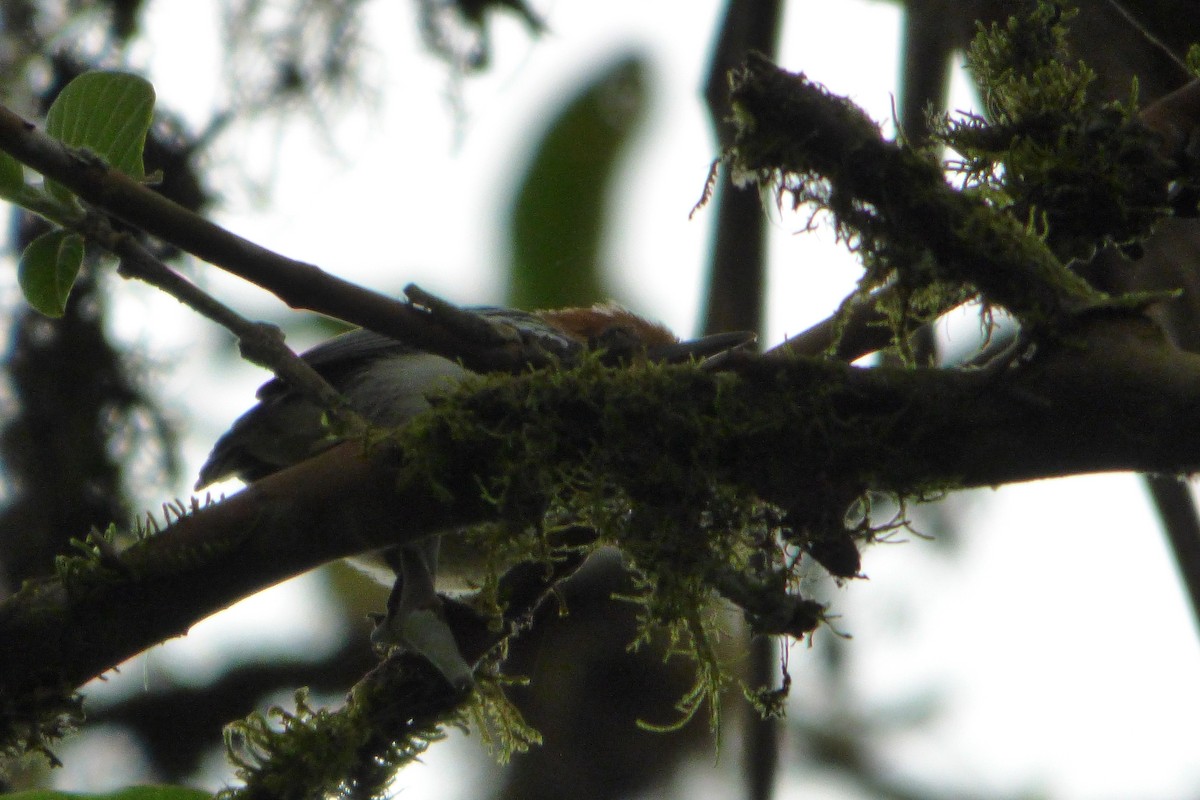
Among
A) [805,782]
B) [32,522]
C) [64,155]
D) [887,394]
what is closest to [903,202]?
[887,394]

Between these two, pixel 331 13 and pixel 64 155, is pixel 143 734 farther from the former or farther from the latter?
pixel 64 155

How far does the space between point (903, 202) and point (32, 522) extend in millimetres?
2853

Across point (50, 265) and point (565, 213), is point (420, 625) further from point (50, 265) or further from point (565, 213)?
point (565, 213)

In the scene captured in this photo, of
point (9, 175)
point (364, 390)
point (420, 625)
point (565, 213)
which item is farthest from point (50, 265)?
point (565, 213)

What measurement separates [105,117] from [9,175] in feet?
0.44

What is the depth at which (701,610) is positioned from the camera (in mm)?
1688

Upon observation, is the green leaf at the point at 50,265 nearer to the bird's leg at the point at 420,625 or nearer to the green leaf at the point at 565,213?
the bird's leg at the point at 420,625

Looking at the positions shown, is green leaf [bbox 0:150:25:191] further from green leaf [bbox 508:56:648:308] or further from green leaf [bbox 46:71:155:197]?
green leaf [bbox 508:56:648:308]

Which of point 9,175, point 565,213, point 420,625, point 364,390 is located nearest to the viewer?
point 9,175

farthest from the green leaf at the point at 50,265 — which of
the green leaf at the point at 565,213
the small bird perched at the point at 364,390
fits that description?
the green leaf at the point at 565,213

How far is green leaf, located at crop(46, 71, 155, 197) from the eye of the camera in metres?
1.57

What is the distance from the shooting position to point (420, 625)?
1732mm

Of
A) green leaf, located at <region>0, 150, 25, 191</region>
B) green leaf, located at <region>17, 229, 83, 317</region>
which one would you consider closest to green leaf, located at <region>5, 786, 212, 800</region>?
green leaf, located at <region>17, 229, 83, 317</region>

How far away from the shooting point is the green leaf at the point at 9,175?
1.55 metres
